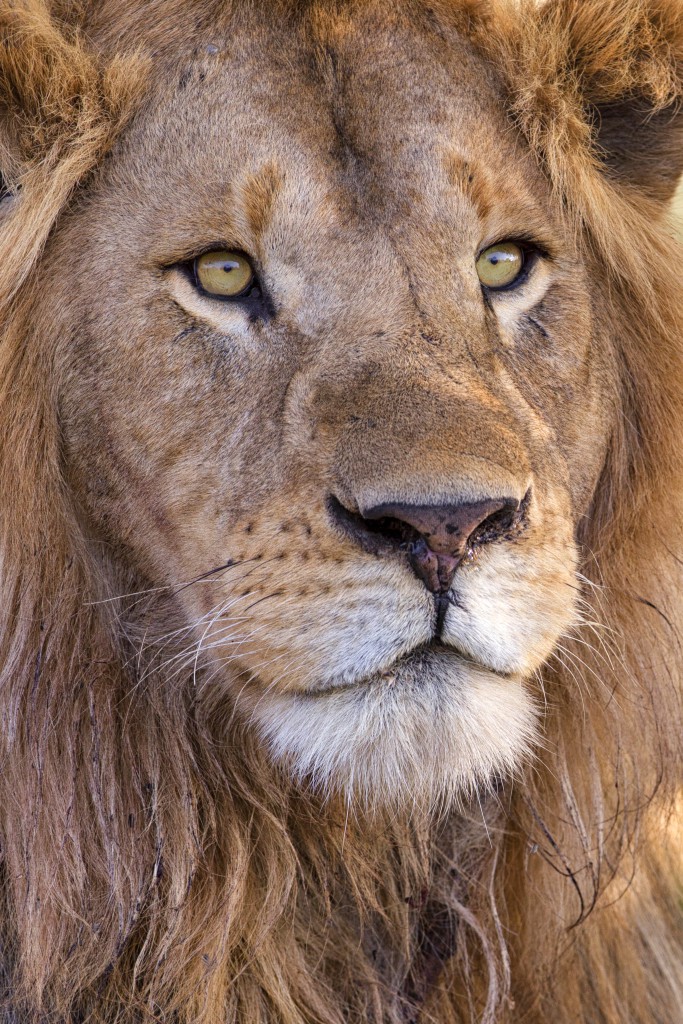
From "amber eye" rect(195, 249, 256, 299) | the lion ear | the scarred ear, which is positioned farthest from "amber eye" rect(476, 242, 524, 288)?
"amber eye" rect(195, 249, 256, 299)

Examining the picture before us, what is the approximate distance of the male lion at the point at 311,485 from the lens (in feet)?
6.65

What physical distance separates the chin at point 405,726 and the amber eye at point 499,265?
2.55 ft

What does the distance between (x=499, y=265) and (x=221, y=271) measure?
0.54 meters

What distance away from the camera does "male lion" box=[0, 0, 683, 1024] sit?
203cm

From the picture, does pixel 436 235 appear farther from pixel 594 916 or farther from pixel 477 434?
pixel 594 916

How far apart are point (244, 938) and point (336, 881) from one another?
0.67 ft

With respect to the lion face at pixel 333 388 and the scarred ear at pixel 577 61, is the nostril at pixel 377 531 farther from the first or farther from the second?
the scarred ear at pixel 577 61

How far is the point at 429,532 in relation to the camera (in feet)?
5.95

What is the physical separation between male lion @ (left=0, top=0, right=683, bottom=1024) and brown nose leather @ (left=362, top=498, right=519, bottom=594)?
0.05m

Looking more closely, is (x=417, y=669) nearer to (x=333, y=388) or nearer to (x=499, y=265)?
(x=333, y=388)

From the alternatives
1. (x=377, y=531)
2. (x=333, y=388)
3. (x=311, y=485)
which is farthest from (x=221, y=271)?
(x=377, y=531)

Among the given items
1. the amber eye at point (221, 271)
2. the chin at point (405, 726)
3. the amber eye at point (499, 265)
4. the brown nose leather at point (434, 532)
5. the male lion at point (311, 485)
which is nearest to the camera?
the brown nose leather at point (434, 532)

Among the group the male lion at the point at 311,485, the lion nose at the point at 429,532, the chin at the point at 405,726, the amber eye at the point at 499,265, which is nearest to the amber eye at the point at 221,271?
the male lion at the point at 311,485

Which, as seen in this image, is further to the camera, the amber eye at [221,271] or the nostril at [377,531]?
the amber eye at [221,271]
